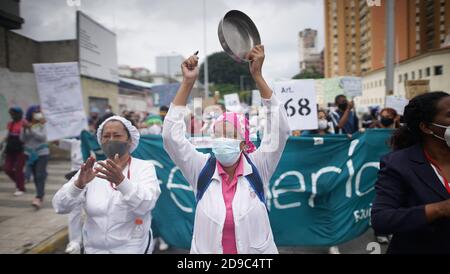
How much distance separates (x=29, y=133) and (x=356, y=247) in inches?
211

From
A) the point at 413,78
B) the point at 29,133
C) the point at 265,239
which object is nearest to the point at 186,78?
the point at 265,239

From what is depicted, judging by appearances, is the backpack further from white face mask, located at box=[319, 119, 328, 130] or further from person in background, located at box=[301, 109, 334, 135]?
white face mask, located at box=[319, 119, 328, 130]

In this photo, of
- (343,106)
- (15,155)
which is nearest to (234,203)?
(343,106)

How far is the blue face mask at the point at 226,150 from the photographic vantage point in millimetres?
1984

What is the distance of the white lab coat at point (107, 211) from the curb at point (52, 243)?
7.16 feet

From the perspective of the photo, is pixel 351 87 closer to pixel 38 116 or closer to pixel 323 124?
pixel 323 124

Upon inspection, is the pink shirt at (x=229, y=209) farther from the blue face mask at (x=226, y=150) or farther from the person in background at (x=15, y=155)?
the person in background at (x=15, y=155)

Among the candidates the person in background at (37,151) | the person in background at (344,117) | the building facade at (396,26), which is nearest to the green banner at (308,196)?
the building facade at (396,26)

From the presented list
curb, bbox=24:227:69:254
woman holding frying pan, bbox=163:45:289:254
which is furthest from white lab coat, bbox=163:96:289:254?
curb, bbox=24:227:69:254

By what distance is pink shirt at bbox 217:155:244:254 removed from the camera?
189cm

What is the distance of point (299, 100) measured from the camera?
4.28m

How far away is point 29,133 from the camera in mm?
5555

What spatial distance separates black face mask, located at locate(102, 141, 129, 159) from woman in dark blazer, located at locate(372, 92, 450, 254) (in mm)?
1663

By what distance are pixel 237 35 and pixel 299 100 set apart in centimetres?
264
